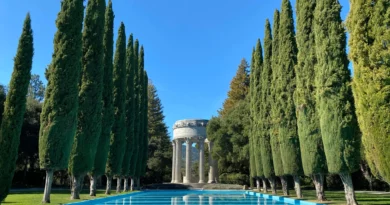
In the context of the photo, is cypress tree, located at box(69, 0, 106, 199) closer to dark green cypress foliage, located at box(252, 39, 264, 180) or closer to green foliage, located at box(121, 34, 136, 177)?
green foliage, located at box(121, 34, 136, 177)

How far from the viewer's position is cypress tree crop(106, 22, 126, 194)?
22.9 metres

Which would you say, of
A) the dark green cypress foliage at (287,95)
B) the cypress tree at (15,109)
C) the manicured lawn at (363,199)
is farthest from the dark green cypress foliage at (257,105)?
the cypress tree at (15,109)

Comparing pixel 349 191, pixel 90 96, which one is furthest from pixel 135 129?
pixel 349 191

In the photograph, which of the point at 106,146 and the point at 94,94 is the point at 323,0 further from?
the point at 106,146

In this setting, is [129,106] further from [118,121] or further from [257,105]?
[257,105]

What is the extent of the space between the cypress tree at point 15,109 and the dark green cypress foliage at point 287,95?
1285 cm

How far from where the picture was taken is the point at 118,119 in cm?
2370

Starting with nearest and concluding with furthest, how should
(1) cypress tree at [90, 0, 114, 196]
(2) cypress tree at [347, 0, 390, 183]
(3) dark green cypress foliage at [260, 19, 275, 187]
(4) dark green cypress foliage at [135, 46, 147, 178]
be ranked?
(2) cypress tree at [347, 0, 390, 183], (1) cypress tree at [90, 0, 114, 196], (3) dark green cypress foliage at [260, 19, 275, 187], (4) dark green cypress foliage at [135, 46, 147, 178]

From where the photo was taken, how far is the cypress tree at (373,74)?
24.8 feet

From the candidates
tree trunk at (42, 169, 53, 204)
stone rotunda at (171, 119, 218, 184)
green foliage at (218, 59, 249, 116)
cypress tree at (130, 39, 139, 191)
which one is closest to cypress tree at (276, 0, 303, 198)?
tree trunk at (42, 169, 53, 204)

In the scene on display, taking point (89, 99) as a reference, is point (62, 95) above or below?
below

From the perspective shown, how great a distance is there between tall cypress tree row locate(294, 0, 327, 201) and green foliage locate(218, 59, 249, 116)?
36.8 meters

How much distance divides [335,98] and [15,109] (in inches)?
470

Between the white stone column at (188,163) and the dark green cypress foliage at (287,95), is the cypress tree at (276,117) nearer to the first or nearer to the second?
the dark green cypress foliage at (287,95)
